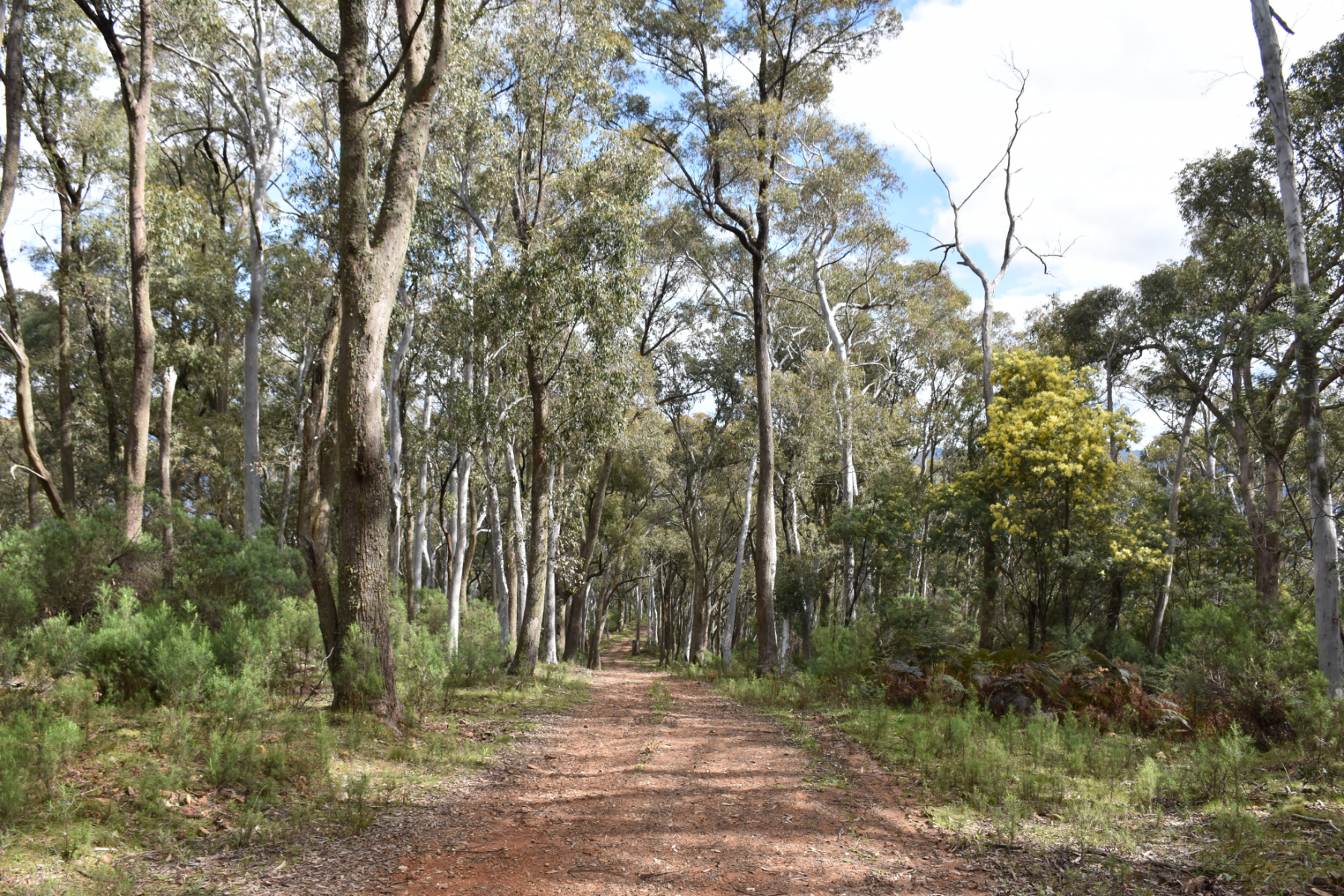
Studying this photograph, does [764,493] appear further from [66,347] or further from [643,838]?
[66,347]

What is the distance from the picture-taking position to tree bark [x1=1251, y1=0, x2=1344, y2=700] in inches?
320

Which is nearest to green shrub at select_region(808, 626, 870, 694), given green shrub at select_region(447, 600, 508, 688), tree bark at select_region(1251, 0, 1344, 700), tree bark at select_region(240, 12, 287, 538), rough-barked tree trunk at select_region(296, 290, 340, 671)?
green shrub at select_region(447, 600, 508, 688)

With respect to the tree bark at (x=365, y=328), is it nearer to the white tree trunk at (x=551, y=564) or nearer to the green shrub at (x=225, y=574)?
the green shrub at (x=225, y=574)

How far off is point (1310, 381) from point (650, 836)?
31.4 ft

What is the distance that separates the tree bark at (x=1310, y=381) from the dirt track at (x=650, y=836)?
613 cm

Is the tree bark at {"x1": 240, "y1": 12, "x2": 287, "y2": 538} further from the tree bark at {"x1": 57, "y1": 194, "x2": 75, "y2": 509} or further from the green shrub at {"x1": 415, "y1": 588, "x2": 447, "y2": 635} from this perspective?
the tree bark at {"x1": 57, "y1": 194, "x2": 75, "y2": 509}

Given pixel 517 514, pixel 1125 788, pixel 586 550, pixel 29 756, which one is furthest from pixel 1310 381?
pixel 586 550

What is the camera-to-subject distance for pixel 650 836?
4234 millimetres

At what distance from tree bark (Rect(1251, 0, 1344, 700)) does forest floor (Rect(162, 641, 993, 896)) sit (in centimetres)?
598

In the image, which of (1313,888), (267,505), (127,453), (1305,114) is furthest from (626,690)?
(267,505)

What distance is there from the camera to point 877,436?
2064cm

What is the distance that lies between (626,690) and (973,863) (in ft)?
32.4

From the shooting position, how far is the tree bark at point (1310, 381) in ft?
26.6

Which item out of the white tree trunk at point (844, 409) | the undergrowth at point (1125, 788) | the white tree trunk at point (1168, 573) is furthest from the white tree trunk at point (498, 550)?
the white tree trunk at point (1168, 573)
